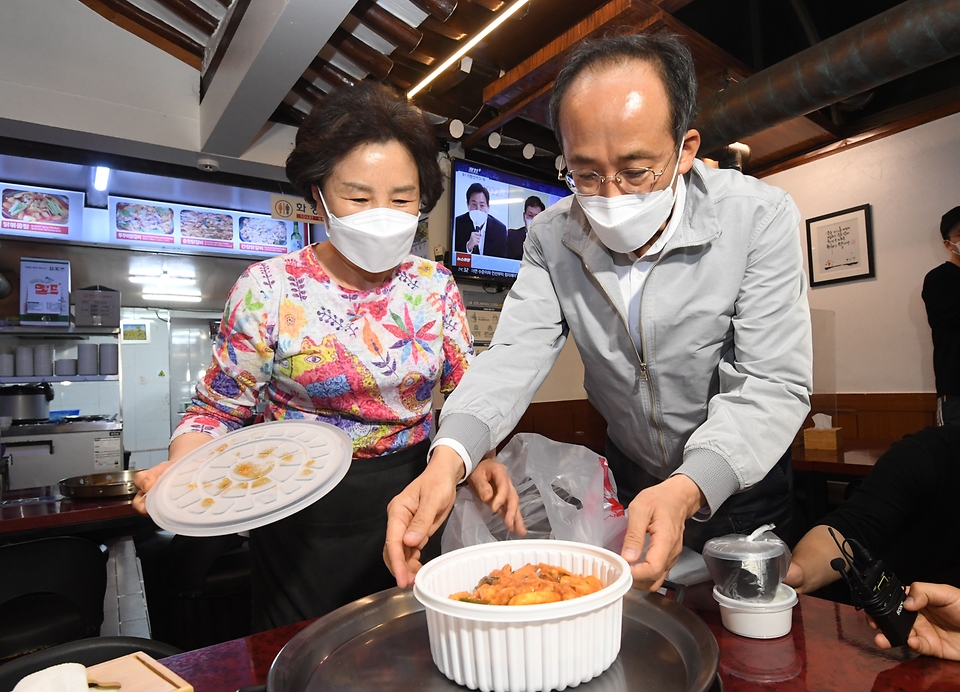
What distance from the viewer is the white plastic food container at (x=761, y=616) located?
0.83m

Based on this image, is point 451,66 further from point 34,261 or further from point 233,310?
point 34,261

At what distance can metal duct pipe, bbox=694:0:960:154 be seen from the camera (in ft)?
9.02

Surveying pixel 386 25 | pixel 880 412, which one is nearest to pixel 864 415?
pixel 880 412

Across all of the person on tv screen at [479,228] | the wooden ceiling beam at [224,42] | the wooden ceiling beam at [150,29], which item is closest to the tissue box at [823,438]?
the person on tv screen at [479,228]

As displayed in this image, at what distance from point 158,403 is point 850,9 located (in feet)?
22.7

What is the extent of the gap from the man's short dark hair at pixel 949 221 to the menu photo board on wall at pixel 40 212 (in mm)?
7105

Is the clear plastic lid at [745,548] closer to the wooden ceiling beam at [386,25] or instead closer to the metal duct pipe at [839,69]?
the metal duct pipe at [839,69]

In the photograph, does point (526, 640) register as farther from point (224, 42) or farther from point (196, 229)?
point (196, 229)

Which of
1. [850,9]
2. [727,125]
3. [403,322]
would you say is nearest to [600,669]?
[403,322]

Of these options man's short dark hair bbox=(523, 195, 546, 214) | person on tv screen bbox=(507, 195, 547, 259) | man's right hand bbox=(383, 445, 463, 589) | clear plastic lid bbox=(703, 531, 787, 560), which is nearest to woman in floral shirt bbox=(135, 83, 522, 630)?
man's right hand bbox=(383, 445, 463, 589)

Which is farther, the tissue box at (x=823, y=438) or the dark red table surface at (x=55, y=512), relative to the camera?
the tissue box at (x=823, y=438)

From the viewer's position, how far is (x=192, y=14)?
11.5 feet

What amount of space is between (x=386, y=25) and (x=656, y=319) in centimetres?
267

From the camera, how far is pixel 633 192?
3.81 feet
